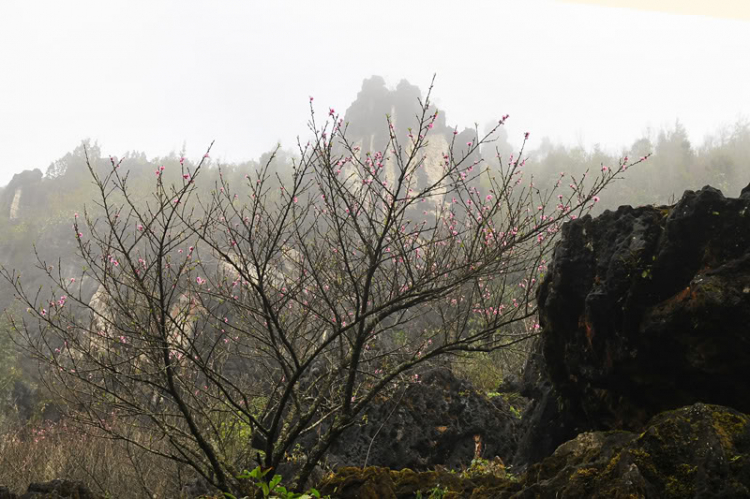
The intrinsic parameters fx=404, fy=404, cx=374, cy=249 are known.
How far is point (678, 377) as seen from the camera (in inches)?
114

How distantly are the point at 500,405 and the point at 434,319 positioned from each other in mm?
7989

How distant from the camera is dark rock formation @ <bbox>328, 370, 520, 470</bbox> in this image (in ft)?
18.2

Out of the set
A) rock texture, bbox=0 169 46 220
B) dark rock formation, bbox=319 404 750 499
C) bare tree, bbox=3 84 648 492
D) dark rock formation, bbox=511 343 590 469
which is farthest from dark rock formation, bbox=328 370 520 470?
rock texture, bbox=0 169 46 220

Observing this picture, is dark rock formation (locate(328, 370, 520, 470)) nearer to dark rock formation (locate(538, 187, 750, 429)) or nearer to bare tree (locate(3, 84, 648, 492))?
bare tree (locate(3, 84, 648, 492))

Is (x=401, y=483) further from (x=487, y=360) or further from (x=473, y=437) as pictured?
(x=487, y=360)

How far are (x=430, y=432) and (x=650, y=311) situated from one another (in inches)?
145

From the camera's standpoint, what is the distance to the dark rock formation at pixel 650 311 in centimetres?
266

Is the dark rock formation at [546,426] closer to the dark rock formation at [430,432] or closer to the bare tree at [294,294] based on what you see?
the bare tree at [294,294]

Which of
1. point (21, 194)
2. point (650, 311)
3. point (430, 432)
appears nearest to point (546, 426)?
point (650, 311)

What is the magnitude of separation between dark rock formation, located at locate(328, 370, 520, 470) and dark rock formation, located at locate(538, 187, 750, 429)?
93.2 inches

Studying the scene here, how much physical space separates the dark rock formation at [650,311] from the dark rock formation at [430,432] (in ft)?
7.77

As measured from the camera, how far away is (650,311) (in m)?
3.03

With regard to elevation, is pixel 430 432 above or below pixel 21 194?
below

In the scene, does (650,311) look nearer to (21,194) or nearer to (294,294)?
(294,294)
